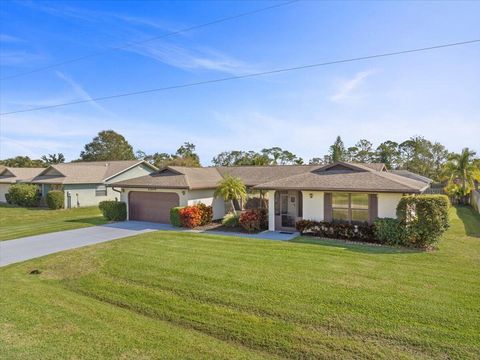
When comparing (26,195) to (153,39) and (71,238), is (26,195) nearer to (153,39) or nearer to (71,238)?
(71,238)

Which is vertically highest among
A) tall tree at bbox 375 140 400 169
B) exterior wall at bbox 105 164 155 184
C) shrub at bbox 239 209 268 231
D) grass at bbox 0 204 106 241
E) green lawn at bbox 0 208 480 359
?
tall tree at bbox 375 140 400 169

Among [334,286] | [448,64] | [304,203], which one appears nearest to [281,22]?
[448,64]

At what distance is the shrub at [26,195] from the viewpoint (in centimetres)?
3028

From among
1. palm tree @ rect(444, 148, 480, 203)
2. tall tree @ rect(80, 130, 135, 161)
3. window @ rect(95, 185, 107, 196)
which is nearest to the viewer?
palm tree @ rect(444, 148, 480, 203)

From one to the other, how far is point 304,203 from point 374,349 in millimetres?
10341

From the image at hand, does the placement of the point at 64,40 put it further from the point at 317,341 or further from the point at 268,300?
the point at 317,341

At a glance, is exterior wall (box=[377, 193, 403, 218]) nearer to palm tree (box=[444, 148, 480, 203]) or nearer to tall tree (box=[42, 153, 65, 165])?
palm tree (box=[444, 148, 480, 203])

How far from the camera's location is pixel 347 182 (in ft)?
48.0

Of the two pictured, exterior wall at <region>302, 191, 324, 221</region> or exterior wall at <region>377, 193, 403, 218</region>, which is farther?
exterior wall at <region>302, 191, 324, 221</region>

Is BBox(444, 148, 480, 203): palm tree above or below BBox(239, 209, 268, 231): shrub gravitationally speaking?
above

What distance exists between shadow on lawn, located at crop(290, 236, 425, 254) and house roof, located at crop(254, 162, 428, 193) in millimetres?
2324

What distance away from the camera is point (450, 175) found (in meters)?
31.3

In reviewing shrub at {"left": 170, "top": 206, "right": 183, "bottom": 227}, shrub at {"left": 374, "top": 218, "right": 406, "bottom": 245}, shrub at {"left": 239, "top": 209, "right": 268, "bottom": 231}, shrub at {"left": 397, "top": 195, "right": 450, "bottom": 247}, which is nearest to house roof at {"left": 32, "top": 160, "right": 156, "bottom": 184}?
shrub at {"left": 170, "top": 206, "right": 183, "bottom": 227}

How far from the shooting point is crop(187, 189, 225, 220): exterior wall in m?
18.7
